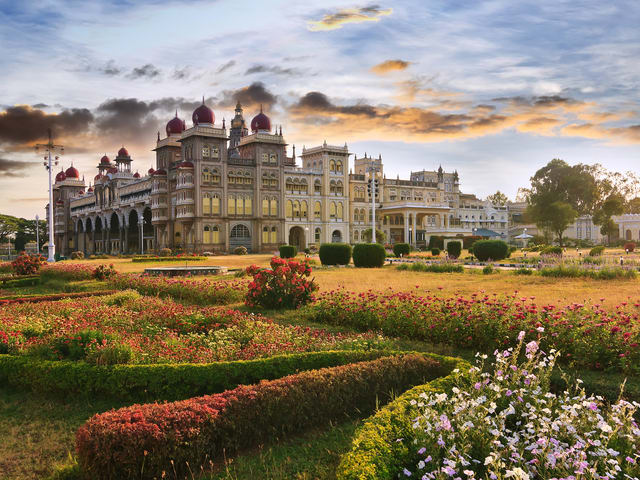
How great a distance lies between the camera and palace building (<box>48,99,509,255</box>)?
56.7 m

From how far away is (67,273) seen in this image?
79.8 ft

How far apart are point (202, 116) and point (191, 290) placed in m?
44.0

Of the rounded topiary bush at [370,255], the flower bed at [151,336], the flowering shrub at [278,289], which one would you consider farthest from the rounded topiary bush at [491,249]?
the flower bed at [151,336]

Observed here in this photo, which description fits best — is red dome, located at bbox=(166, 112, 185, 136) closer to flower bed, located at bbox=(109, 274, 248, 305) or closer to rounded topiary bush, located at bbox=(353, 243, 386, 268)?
rounded topiary bush, located at bbox=(353, 243, 386, 268)

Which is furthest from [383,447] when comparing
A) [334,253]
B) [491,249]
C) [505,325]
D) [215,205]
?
→ [215,205]

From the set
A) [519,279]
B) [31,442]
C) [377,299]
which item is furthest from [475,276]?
[31,442]

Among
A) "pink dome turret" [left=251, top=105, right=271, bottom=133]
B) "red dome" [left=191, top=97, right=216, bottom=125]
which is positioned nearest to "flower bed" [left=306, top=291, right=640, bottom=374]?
"red dome" [left=191, top=97, right=216, bottom=125]

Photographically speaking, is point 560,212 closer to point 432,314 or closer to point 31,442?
point 432,314

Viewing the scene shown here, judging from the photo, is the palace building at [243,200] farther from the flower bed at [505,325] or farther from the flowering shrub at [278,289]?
the flower bed at [505,325]

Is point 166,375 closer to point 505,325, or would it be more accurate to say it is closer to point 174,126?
point 505,325

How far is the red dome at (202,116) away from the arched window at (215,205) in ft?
26.7

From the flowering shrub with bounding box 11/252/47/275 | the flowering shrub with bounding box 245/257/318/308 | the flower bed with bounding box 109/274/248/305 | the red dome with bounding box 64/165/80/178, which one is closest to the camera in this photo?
the flowering shrub with bounding box 245/257/318/308

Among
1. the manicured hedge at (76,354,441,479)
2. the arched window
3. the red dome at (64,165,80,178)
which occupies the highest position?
the red dome at (64,165,80,178)

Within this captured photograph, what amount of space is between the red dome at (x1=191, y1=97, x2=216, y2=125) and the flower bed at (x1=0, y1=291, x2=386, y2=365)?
45994mm
